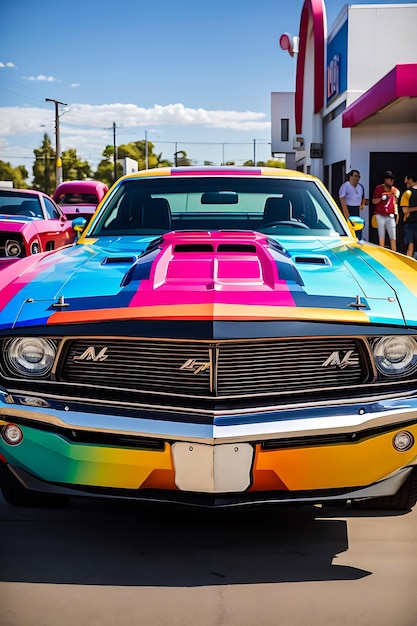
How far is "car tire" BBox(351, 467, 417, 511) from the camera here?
3407 millimetres

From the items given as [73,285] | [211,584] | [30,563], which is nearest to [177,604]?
[211,584]

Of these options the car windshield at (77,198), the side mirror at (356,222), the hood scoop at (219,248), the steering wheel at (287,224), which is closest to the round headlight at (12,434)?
the hood scoop at (219,248)

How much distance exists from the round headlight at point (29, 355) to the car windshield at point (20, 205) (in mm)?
9049

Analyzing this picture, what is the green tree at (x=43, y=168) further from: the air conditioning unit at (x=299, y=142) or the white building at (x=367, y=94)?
the white building at (x=367, y=94)

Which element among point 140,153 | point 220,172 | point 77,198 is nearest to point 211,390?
point 220,172

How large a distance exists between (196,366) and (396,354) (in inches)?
28.0

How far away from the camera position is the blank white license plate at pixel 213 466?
2.95 m

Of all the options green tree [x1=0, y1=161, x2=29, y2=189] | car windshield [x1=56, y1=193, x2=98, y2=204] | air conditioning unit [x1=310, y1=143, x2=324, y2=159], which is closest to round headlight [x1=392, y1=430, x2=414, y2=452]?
car windshield [x1=56, y1=193, x2=98, y2=204]

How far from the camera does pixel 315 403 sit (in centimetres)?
306

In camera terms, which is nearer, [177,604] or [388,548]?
[177,604]

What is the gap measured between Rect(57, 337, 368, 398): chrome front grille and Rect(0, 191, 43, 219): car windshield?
917cm

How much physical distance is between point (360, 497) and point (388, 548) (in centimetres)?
38

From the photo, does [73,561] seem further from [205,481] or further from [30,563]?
[205,481]

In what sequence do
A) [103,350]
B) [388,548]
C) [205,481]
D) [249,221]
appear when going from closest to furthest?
[205,481], [103,350], [388,548], [249,221]
